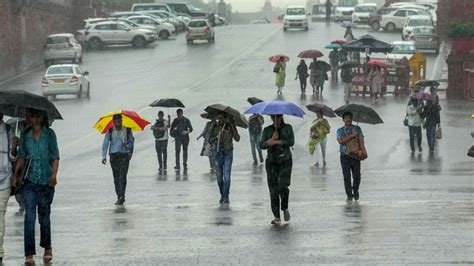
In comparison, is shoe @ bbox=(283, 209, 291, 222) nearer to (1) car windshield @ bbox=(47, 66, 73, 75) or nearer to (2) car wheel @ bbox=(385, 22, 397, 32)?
(1) car windshield @ bbox=(47, 66, 73, 75)

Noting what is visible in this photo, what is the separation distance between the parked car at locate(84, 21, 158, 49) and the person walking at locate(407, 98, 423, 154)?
40902mm

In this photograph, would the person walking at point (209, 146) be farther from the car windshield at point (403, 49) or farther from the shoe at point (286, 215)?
the car windshield at point (403, 49)

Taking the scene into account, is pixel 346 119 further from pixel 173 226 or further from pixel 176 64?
pixel 176 64

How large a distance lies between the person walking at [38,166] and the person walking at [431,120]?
61.7 feet

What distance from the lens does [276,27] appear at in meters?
88.5

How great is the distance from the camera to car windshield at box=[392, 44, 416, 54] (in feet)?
186

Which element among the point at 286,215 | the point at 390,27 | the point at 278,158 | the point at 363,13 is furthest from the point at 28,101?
the point at 363,13

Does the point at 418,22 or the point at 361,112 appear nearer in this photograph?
the point at 361,112

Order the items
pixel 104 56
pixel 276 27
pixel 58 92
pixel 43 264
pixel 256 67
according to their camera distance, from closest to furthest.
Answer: pixel 43 264 < pixel 58 92 < pixel 256 67 < pixel 104 56 < pixel 276 27

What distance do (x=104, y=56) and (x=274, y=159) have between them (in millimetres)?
50970

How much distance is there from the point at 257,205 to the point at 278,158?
10.1ft

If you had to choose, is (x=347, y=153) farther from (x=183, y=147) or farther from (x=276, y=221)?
(x=183, y=147)

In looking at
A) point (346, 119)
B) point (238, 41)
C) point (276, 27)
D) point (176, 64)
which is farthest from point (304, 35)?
point (346, 119)

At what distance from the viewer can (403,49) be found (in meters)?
57.0
